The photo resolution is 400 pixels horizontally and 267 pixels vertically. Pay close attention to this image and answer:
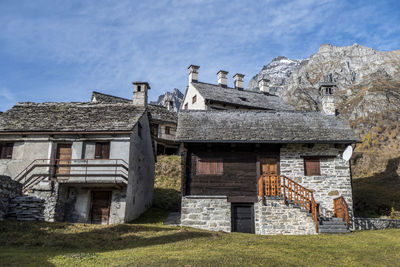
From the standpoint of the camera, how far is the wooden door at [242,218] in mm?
18281

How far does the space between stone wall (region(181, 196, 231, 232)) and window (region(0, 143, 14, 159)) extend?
34.6ft

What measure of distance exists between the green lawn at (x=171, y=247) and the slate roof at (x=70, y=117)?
5859 millimetres

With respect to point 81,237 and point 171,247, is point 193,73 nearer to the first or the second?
point 81,237

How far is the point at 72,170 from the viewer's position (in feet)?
63.8

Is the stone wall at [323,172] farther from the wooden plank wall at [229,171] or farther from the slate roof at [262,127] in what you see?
the wooden plank wall at [229,171]

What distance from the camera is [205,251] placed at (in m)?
11.3

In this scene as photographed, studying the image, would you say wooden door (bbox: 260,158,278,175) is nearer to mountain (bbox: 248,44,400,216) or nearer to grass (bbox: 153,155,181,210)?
grass (bbox: 153,155,181,210)

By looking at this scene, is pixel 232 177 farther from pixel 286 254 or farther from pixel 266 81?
pixel 266 81

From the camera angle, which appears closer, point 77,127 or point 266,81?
point 77,127

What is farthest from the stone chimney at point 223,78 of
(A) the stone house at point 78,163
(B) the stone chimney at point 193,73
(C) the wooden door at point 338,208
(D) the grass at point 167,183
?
(C) the wooden door at point 338,208

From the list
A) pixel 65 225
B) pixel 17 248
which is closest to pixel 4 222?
pixel 65 225

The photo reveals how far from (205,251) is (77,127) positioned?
12199 mm

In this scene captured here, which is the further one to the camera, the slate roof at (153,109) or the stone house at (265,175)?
the slate roof at (153,109)

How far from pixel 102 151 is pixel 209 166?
20.1 feet
